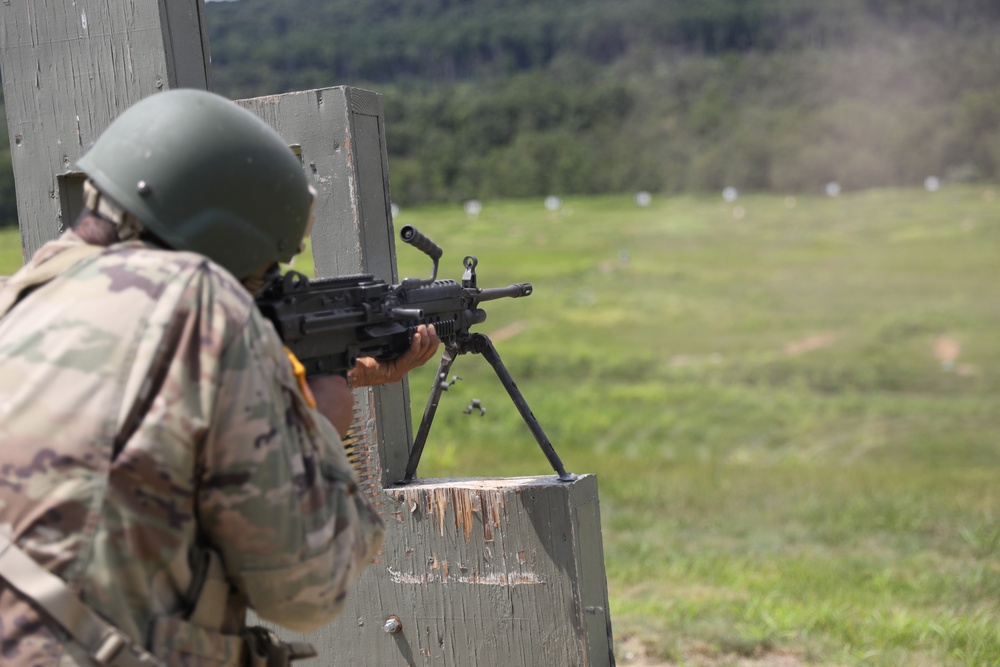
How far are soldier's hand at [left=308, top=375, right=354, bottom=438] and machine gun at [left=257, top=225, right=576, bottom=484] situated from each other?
8 centimetres

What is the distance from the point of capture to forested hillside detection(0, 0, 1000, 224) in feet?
113

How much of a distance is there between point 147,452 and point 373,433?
198 centimetres

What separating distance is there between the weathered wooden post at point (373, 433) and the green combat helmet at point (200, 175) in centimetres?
156

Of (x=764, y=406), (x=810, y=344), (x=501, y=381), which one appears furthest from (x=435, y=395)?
(x=810, y=344)

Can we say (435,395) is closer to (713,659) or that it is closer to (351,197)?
(351,197)

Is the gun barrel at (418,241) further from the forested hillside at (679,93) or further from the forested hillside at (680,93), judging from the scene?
the forested hillside at (680,93)

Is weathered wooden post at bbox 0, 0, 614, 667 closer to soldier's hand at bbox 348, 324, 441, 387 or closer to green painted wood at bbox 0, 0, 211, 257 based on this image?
green painted wood at bbox 0, 0, 211, 257

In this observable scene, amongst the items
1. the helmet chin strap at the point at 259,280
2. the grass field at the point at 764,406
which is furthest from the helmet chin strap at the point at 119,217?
the grass field at the point at 764,406

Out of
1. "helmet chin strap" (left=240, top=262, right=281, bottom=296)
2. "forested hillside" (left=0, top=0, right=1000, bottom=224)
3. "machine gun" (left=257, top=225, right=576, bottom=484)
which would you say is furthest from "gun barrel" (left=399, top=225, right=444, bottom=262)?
"forested hillside" (left=0, top=0, right=1000, bottom=224)

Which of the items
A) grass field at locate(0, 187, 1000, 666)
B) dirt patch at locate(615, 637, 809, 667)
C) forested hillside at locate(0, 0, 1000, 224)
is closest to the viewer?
dirt patch at locate(615, 637, 809, 667)

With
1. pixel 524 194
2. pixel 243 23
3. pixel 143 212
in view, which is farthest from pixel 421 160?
pixel 143 212

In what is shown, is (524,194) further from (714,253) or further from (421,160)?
(714,253)

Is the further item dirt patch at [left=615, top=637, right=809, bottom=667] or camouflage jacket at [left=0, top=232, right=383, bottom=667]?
dirt patch at [left=615, top=637, right=809, bottom=667]

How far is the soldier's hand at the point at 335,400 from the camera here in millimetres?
2100
